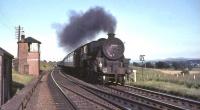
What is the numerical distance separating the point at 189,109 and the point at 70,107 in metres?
4.96

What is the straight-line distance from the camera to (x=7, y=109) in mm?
14383

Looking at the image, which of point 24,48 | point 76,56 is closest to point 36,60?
point 24,48

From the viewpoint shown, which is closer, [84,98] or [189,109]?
[189,109]

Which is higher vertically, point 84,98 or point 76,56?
point 76,56

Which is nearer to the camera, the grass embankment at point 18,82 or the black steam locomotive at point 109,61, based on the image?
the black steam locomotive at point 109,61

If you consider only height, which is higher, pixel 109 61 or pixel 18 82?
pixel 109 61

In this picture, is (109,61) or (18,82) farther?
(18,82)

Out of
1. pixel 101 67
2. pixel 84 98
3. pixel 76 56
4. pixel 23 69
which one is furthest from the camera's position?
pixel 23 69

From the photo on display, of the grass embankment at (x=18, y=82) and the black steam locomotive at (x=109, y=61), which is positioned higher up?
the black steam locomotive at (x=109, y=61)

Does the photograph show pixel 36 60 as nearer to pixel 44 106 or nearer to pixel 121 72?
pixel 121 72

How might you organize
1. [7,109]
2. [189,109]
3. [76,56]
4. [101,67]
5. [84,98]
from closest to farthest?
[7,109] → [189,109] → [84,98] → [101,67] → [76,56]

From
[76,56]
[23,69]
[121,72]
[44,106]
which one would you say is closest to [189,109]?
[44,106]

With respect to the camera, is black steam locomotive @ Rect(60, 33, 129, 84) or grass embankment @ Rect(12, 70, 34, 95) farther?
grass embankment @ Rect(12, 70, 34, 95)

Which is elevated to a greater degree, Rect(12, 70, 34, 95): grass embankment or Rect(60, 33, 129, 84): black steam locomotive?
Rect(60, 33, 129, 84): black steam locomotive
